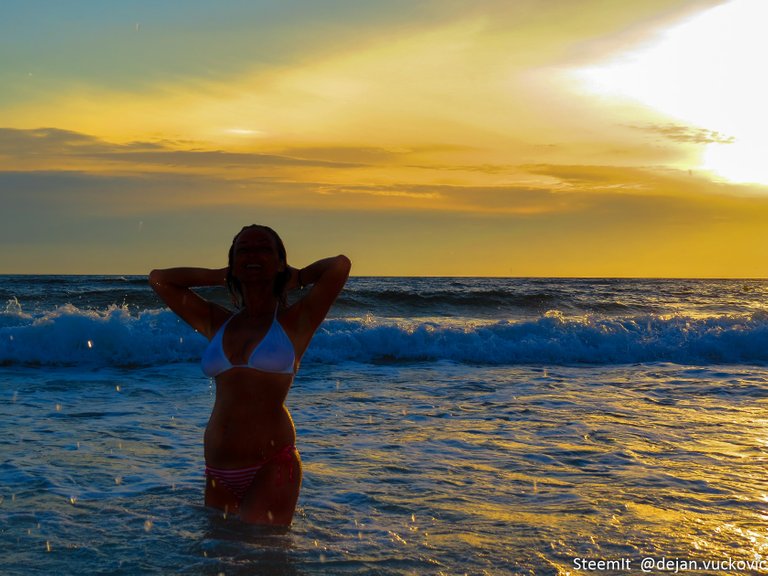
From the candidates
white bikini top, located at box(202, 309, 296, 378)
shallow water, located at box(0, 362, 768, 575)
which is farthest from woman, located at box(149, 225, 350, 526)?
A: shallow water, located at box(0, 362, 768, 575)

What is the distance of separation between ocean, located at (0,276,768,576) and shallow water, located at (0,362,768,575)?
0.07ft

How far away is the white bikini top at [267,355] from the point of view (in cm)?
404

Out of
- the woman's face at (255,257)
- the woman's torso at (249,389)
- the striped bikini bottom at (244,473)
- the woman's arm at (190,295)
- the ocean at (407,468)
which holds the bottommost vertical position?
the ocean at (407,468)

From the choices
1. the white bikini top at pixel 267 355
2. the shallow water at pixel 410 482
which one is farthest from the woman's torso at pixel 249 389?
the shallow water at pixel 410 482

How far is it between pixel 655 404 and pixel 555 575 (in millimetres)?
6637

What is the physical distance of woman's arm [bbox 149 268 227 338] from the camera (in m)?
4.37

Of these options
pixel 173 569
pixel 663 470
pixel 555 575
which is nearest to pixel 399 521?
pixel 555 575

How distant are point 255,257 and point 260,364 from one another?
1.91ft

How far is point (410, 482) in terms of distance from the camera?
6281 mm

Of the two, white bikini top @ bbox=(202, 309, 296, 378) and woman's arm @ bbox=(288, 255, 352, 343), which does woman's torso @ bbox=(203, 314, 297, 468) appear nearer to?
white bikini top @ bbox=(202, 309, 296, 378)

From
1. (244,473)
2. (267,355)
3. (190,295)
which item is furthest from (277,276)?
(244,473)

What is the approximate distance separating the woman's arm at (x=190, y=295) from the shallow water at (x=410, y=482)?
1.21 metres

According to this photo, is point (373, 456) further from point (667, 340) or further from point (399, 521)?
point (667, 340)

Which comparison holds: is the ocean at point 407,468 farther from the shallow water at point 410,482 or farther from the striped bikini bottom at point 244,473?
the striped bikini bottom at point 244,473
